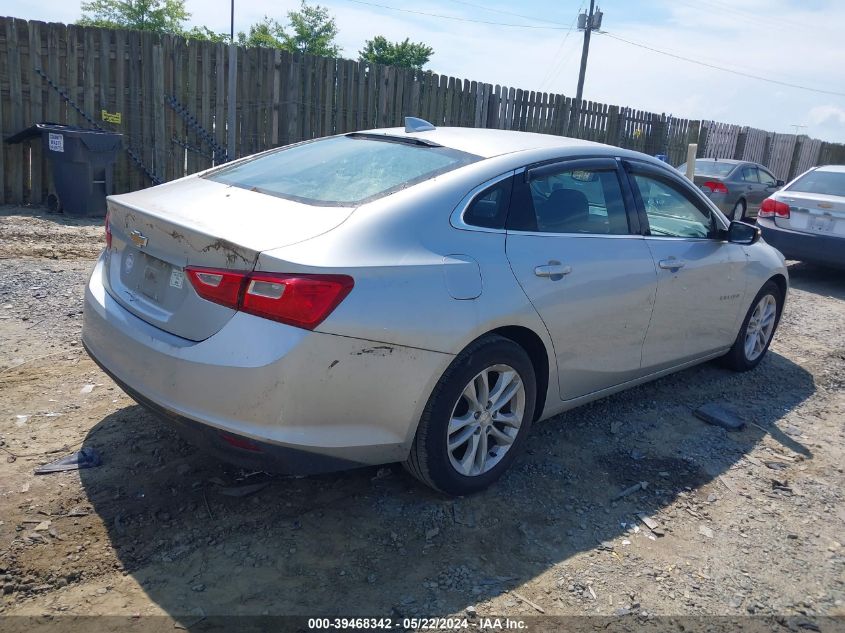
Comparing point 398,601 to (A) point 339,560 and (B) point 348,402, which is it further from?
(B) point 348,402

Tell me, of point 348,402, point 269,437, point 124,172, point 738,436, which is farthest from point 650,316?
point 124,172

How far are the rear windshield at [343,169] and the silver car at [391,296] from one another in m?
0.02

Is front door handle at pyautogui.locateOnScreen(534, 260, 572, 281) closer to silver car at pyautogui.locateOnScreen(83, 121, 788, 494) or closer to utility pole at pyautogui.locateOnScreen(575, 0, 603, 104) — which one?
silver car at pyautogui.locateOnScreen(83, 121, 788, 494)

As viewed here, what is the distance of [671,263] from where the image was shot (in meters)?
4.37

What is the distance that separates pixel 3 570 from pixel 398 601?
1.48m

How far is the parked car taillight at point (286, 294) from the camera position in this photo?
271 centimetres

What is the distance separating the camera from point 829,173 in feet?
32.2

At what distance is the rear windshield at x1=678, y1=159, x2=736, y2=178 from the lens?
1487 centimetres

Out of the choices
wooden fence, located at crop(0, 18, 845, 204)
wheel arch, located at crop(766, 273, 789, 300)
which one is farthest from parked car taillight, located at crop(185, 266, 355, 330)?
wooden fence, located at crop(0, 18, 845, 204)

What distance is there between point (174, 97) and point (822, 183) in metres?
9.09

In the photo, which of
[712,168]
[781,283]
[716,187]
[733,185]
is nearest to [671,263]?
[781,283]

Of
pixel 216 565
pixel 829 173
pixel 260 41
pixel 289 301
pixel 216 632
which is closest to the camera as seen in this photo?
pixel 216 632

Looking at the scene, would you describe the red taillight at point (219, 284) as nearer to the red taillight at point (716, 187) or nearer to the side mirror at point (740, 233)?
the side mirror at point (740, 233)

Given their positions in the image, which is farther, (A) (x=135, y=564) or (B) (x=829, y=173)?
(B) (x=829, y=173)
